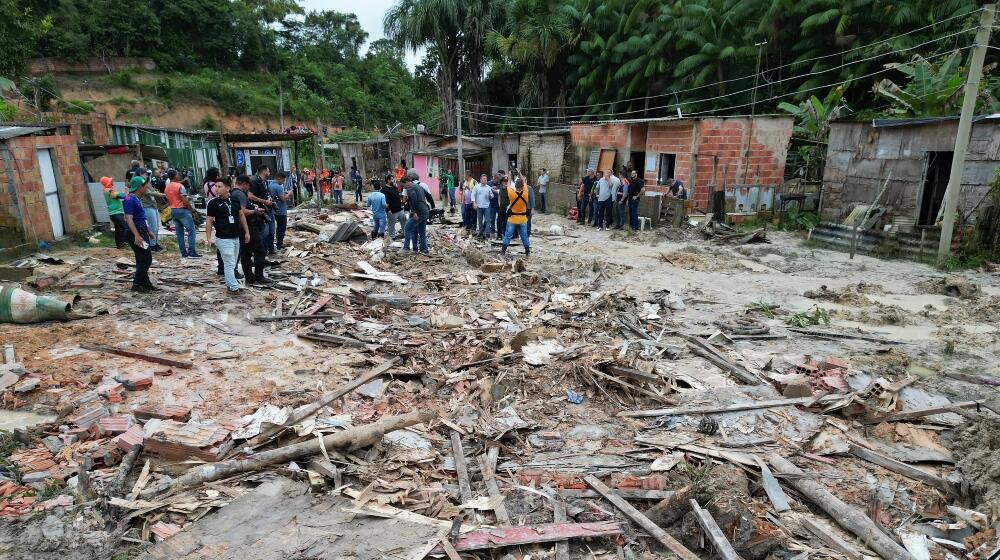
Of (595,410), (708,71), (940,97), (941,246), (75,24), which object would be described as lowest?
(595,410)

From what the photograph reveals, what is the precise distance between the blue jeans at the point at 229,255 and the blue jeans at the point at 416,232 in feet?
14.0

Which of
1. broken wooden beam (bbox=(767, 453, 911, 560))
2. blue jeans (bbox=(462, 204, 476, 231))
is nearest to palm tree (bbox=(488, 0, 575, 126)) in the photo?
blue jeans (bbox=(462, 204, 476, 231))

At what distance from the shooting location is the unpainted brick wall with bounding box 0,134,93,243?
11109 mm

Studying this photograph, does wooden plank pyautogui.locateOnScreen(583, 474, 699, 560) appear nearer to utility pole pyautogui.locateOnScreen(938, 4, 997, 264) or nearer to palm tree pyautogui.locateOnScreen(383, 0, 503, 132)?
utility pole pyautogui.locateOnScreen(938, 4, 997, 264)

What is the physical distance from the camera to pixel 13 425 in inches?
201

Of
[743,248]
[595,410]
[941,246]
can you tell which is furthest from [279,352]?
[941,246]

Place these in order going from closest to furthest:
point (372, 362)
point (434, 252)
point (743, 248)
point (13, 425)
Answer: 1. point (13, 425)
2. point (372, 362)
3. point (434, 252)
4. point (743, 248)

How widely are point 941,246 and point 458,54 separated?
30.1 meters

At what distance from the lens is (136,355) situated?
6.52 m

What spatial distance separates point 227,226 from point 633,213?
1216 cm

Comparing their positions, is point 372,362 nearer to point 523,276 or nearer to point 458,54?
point 523,276

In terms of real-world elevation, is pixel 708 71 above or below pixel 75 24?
below

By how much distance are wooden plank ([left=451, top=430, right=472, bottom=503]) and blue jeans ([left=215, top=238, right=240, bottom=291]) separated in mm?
5318

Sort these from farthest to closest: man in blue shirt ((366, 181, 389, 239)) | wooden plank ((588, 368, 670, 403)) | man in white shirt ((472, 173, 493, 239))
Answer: man in white shirt ((472, 173, 493, 239))
man in blue shirt ((366, 181, 389, 239))
wooden plank ((588, 368, 670, 403))
